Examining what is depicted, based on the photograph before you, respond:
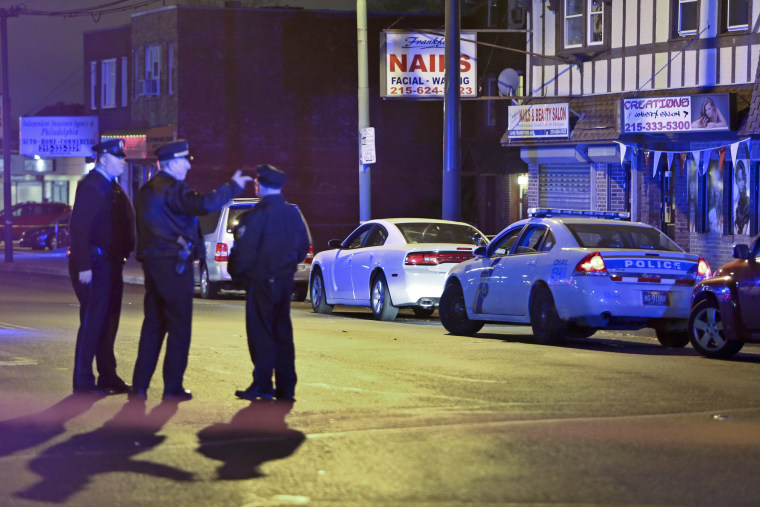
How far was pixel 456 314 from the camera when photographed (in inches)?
663

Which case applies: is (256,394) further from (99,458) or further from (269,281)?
(99,458)

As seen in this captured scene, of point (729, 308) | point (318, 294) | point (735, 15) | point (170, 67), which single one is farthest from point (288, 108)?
point (729, 308)

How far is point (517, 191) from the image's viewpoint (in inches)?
1540

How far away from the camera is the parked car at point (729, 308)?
13.1 metres

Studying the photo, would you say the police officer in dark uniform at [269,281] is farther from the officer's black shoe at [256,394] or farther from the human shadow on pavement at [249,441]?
the human shadow on pavement at [249,441]

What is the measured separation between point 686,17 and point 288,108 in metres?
21.0

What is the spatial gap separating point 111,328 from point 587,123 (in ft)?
63.3

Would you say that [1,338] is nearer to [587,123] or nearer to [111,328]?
[111,328]

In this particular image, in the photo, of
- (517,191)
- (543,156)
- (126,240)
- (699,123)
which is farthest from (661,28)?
(126,240)

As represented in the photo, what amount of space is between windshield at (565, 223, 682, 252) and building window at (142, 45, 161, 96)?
31979 millimetres

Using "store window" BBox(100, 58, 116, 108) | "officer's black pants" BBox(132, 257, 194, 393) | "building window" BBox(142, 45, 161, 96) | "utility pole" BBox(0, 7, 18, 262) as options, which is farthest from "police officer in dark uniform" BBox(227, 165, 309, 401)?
"store window" BBox(100, 58, 116, 108)

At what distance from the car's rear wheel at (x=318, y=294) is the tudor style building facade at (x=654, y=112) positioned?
26.1 ft

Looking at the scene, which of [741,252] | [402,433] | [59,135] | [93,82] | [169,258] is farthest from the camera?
[59,135]

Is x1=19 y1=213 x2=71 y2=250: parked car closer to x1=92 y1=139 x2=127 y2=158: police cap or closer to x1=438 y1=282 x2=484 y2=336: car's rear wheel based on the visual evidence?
x1=438 y1=282 x2=484 y2=336: car's rear wheel
